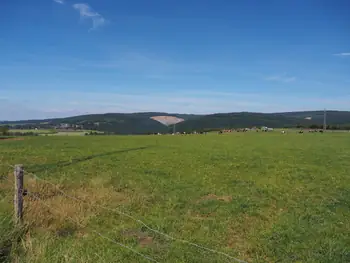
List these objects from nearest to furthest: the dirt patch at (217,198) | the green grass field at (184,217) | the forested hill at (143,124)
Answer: the green grass field at (184,217) → the dirt patch at (217,198) → the forested hill at (143,124)

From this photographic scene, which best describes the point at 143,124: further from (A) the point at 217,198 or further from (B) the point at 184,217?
(B) the point at 184,217

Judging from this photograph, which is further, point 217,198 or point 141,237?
point 217,198

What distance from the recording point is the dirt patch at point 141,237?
797 cm

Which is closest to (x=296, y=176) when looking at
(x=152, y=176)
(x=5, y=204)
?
(x=152, y=176)

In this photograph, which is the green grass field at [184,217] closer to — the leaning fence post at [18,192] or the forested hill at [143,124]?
the leaning fence post at [18,192]

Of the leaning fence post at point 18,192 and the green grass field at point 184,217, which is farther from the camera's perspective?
the leaning fence post at point 18,192

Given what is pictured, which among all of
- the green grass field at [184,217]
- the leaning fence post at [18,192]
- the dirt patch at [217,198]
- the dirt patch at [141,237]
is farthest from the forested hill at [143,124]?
the leaning fence post at [18,192]

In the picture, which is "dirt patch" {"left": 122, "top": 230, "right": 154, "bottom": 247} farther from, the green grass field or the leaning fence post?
the leaning fence post

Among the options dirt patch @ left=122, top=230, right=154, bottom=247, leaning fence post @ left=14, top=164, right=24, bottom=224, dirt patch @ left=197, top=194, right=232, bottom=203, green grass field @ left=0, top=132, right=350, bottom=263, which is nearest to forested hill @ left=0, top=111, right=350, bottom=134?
green grass field @ left=0, top=132, right=350, bottom=263

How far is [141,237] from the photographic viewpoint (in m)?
8.36

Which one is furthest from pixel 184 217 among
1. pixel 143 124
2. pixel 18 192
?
pixel 143 124

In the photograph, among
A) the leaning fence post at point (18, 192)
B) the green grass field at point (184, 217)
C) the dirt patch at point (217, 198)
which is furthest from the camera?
the dirt patch at point (217, 198)

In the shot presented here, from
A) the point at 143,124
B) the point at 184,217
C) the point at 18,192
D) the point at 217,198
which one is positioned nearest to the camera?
the point at 18,192

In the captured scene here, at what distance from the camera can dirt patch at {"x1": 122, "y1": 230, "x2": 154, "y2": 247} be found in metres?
7.97
